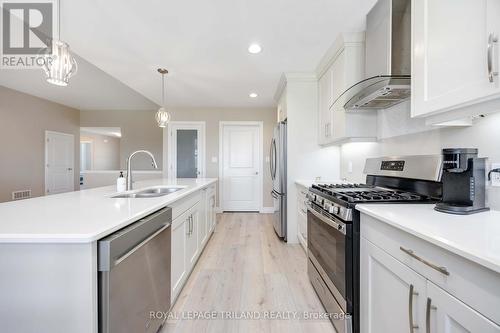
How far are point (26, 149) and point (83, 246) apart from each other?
567 cm

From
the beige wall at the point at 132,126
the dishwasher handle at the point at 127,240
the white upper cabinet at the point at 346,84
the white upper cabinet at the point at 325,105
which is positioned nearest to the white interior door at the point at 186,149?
the beige wall at the point at 132,126

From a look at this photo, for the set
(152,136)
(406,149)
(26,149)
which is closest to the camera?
(406,149)

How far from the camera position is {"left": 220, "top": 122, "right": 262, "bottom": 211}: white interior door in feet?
17.6

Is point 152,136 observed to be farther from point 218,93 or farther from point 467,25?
point 467,25

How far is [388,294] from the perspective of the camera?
105 cm

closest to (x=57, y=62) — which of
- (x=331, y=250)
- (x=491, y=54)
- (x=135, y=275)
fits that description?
(x=135, y=275)

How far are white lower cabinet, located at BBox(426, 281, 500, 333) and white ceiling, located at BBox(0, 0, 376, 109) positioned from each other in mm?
2126

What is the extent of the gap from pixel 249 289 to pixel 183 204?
977 millimetres

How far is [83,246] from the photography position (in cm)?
88

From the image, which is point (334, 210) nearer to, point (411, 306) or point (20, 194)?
point (411, 306)

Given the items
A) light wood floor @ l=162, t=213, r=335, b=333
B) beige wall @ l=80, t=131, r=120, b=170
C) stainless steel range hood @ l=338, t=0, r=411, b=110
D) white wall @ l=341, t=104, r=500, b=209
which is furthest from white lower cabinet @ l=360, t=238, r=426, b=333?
beige wall @ l=80, t=131, r=120, b=170

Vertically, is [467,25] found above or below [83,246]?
above

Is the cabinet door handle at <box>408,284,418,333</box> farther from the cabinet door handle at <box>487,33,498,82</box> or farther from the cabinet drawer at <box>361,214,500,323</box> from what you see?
the cabinet door handle at <box>487,33,498,82</box>

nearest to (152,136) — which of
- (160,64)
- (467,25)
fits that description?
(160,64)
